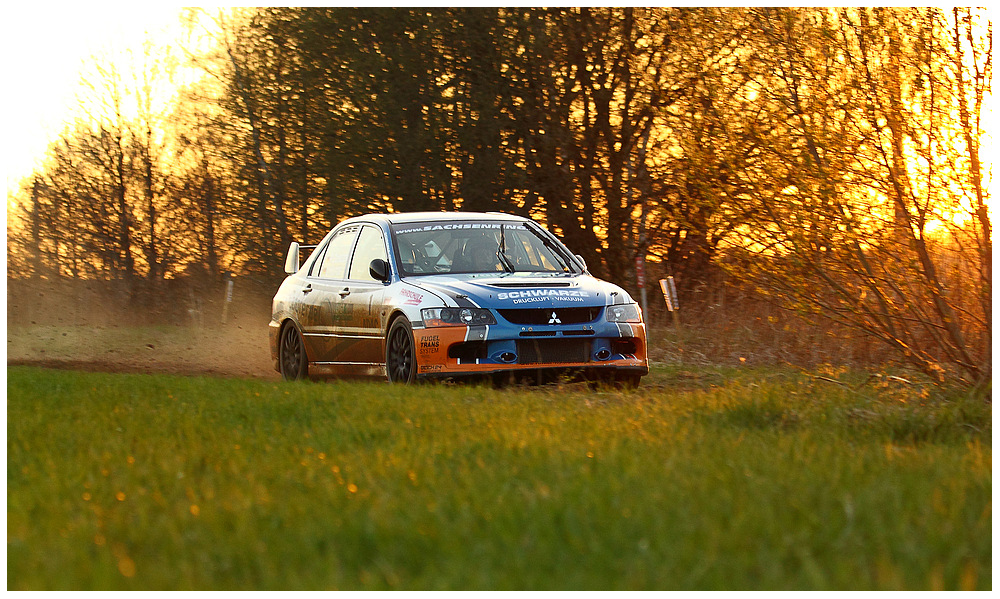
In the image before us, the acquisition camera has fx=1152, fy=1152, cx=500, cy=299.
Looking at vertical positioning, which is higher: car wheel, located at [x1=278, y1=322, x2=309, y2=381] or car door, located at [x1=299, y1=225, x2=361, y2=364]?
car door, located at [x1=299, y1=225, x2=361, y2=364]

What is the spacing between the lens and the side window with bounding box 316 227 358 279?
1227 centimetres

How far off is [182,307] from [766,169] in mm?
24404

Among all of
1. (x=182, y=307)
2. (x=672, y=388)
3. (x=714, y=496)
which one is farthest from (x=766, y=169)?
(x=182, y=307)

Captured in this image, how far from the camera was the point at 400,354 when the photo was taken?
34.8 ft

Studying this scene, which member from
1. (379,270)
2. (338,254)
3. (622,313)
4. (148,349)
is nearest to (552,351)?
(622,313)

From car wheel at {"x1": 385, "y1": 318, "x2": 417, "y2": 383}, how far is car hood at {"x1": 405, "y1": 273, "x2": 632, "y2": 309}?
0.43m

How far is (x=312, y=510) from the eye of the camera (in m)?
4.60

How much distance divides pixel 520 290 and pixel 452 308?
0.67 metres

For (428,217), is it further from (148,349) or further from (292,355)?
(148,349)

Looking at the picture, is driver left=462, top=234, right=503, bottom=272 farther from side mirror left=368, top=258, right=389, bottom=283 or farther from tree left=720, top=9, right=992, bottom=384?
tree left=720, top=9, right=992, bottom=384

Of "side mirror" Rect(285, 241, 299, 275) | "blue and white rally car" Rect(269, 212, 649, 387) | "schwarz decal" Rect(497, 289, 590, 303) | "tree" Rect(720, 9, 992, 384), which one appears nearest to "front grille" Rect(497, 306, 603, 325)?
"blue and white rally car" Rect(269, 212, 649, 387)

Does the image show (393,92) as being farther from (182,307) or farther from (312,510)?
(312,510)

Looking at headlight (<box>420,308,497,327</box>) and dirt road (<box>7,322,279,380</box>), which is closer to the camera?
headlight (<box>420,308,497,327</box>)

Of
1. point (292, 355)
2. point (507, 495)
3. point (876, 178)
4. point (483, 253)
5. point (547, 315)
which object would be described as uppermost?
point (876, 178)
